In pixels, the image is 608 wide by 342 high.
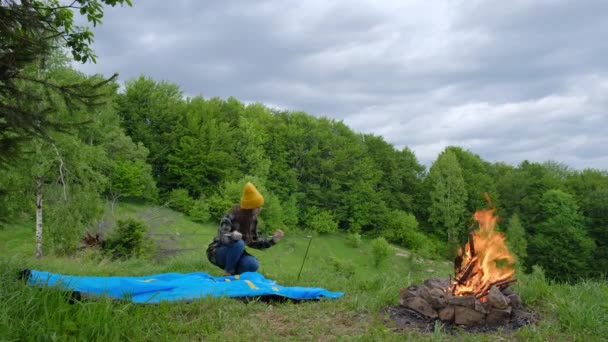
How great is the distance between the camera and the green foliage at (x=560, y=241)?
109 feet

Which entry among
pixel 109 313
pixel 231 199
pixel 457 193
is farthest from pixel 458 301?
pixel 457 193

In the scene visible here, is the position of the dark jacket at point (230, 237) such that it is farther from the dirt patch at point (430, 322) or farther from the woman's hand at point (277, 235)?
the dirt patch at point (430, 322)

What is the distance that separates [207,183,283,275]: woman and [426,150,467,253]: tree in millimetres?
38573

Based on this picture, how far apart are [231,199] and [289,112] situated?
58.1 ft

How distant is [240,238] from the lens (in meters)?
6.16

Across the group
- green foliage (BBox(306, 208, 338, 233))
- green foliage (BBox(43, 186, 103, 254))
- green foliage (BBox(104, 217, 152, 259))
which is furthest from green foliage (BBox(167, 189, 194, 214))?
green foliage (BBox(104, 217, 152, 259))

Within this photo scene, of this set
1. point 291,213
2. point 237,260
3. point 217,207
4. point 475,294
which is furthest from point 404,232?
point 475,294

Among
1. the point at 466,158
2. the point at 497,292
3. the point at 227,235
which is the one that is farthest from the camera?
the point at 466,158

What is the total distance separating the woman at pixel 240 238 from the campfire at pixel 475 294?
2438 millimetres

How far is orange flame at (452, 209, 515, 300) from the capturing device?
177 inches

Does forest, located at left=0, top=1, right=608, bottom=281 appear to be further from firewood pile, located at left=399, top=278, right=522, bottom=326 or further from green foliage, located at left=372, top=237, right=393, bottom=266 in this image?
firewood pile, located at left=399, top=278, right=522, bottom=326

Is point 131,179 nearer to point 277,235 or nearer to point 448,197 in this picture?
point 448,197

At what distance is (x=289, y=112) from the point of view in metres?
47.3

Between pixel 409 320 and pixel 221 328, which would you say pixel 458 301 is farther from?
pixel 221 328
